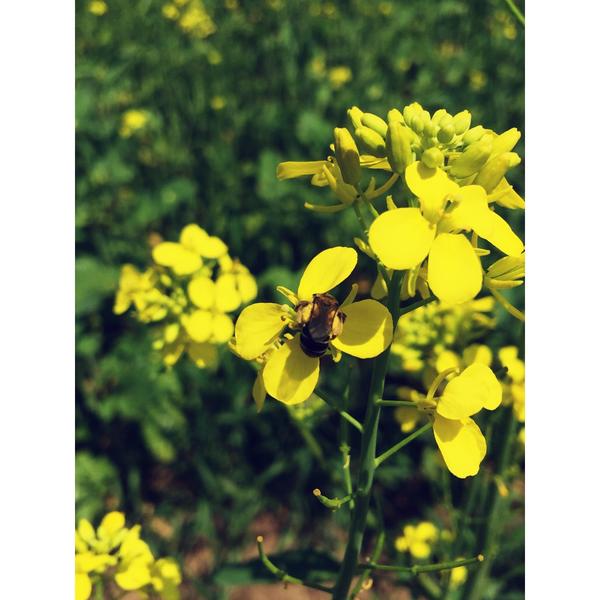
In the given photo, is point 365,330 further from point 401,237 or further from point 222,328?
point 222,328

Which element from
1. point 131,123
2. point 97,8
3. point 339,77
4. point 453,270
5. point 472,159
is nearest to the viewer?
point 453,270

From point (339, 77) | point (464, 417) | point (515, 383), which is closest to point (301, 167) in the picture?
point (464, 417)

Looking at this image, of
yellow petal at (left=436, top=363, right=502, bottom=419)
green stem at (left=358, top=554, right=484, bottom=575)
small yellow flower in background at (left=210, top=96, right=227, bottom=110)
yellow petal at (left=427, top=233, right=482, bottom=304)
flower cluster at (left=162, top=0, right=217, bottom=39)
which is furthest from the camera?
flower cluster at (left=162, top=0, right=217, bottom=39)

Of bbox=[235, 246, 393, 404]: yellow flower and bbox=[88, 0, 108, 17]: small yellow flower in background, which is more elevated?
bbox=[88, 0, 108, 17]: small yellow flower in background

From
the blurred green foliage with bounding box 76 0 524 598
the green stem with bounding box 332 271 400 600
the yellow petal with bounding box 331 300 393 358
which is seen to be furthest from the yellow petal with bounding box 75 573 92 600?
the yellow petal with bounding box 331 300 393 358

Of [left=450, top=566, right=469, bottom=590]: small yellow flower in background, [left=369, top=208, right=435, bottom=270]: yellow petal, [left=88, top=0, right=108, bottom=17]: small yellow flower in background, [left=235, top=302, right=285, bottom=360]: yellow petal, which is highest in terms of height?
[left=88, top=0, right=108, bottom=17]: small yellow flower in background

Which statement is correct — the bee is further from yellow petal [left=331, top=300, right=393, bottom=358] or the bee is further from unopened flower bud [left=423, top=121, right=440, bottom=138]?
unopened flower bud [left=423, top=121, right=440, bottom=138]

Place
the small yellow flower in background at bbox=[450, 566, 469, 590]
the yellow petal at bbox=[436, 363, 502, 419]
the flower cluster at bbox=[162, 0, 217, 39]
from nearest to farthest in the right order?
the yellow petal at bbox=[436, 363, 502, 419] → the small yellow flower in background at bbox=[450, 566, 469, 590] → the flower cluster at bbox=[162, 0, 217, 39]
